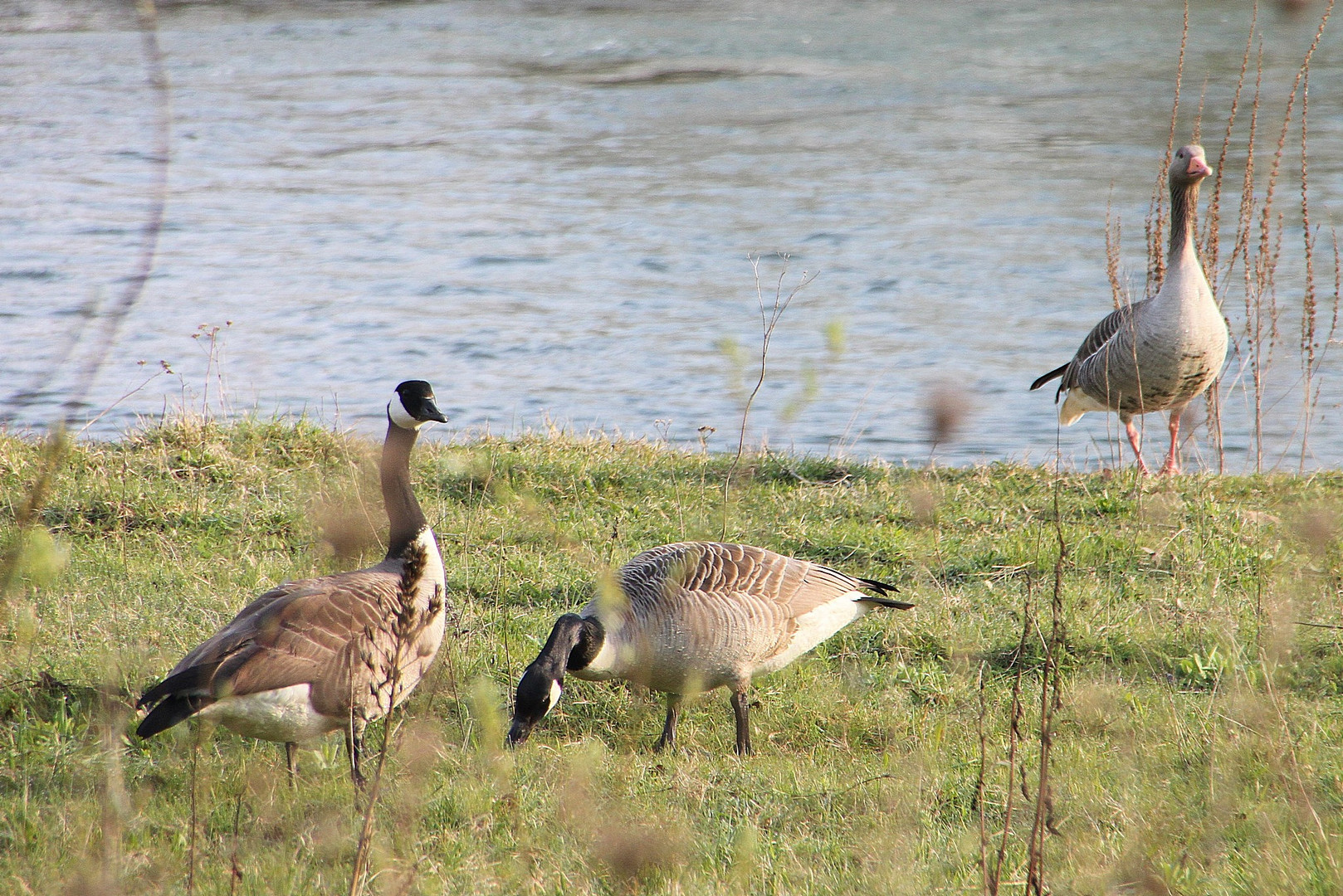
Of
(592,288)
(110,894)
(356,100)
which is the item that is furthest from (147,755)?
(356,100)

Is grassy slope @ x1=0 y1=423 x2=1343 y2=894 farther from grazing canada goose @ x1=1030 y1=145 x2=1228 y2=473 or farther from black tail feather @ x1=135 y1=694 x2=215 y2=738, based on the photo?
grazing canada goose @ x1=1030 y1=145 x2=1228 y2=473

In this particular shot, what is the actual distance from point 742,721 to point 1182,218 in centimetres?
509

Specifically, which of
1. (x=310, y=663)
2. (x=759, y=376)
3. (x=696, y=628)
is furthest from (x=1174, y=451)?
(x=310, y=663)

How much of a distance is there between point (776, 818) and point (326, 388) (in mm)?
9622

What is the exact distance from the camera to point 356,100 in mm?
28938

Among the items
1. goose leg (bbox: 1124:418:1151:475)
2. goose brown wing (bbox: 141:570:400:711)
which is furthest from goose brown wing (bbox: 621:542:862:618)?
goose leg (bbox: 1124:418:1151:475)

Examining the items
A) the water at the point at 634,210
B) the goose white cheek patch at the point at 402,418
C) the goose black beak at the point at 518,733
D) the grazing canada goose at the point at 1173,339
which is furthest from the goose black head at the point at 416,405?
the grazing canada goose at the point at 1173,339

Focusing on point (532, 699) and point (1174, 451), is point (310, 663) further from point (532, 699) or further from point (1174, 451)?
point (1174, 451)

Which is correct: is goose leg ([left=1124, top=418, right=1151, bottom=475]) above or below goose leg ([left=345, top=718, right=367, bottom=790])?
below

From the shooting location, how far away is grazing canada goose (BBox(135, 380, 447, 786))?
416 centimetres

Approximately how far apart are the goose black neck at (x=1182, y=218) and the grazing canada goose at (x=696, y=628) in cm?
410

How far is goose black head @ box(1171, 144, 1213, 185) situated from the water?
7.02ft

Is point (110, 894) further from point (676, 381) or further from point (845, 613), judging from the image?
point (676, 381)

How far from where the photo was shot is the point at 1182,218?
8266 millimetres
